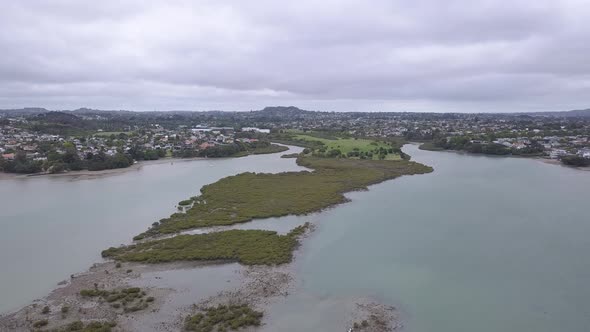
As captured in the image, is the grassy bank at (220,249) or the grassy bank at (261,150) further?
the grassy bank at (261,150)

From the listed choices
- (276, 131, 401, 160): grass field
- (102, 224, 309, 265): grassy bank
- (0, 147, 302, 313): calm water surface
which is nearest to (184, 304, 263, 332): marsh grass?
(102, 224, 309, 265): grassy bank

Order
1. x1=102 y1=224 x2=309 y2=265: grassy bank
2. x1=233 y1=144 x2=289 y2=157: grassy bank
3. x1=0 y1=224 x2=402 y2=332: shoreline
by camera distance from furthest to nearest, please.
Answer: x1=233 y1=144 x2=289 y2=157: grassy bank
x1=102 y1=224 x2=309 y2=265: grassy bank
x1=0 y1=224 x2=402 y2=332: shoreline

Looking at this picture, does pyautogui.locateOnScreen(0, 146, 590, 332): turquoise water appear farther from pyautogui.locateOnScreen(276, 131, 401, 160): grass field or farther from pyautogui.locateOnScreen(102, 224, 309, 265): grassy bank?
pyautogui.locateOnScreen(276, 131, 401, 160): grass field

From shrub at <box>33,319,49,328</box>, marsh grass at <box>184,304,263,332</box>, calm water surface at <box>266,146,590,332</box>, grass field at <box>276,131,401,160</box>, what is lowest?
shrub at <box>33,319,49,328</box>

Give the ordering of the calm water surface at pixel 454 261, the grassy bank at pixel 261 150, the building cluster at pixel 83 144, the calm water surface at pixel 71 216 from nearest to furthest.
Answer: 1. the calm water surface at pixel 454 261
2. the calm water surface at pixel 71 216
3. the building cluster at pixel 83 144
4. the grassy bank at pixel 261 150

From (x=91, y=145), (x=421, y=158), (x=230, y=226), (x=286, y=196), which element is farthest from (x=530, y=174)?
(x=91, y=145)

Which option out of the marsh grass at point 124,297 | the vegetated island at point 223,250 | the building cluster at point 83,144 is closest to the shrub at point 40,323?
the vegetated island at point 223,250

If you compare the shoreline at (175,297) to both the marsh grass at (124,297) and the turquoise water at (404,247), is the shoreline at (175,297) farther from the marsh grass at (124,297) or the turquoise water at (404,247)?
the turquoise water at (404,247)

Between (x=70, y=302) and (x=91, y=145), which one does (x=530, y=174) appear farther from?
(x=91, y=145)
